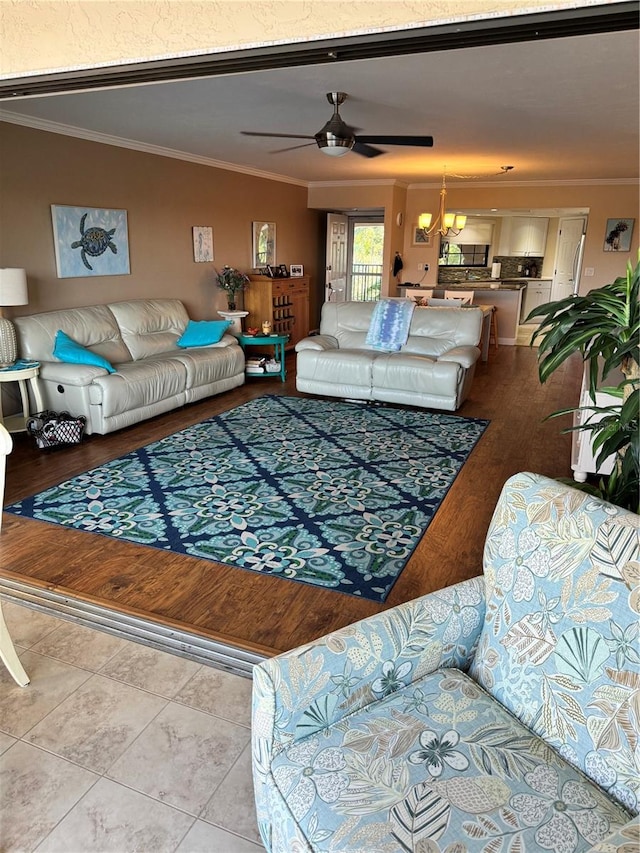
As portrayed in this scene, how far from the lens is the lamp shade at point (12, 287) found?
431cm

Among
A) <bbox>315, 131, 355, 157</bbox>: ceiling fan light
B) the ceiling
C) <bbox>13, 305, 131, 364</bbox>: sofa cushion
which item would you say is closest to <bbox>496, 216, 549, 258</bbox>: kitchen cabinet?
the ceiling

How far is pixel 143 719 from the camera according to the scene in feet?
6.40

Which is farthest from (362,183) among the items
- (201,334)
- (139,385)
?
(139,385)

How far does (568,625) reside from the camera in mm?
1303

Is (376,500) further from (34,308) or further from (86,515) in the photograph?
(34,308)

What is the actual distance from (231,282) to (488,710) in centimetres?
652

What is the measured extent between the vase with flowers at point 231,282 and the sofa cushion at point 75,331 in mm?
1947

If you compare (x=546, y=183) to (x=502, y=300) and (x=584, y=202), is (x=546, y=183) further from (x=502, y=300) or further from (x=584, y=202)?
(x=502, y=300)

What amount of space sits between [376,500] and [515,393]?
3.40m

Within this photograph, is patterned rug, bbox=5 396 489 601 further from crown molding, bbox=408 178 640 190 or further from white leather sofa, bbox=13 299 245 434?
crown molding, bbox=408 178 640 190

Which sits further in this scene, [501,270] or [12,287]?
[501,270]

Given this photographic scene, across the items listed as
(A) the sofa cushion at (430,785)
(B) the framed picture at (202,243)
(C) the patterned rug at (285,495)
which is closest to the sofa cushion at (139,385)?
(C) the patterned rug at (285,495)

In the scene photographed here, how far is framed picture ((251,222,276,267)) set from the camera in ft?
26.5

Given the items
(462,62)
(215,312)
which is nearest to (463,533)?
(462,62)
